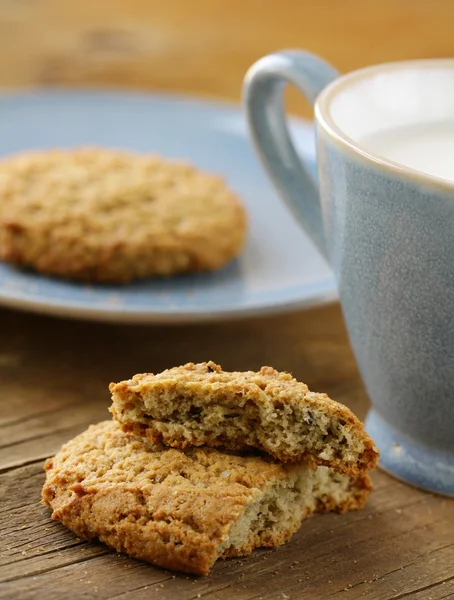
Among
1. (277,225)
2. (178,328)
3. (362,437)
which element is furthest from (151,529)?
(277,225)

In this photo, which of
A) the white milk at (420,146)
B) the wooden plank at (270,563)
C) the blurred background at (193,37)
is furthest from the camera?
the blurred background at (193,37)

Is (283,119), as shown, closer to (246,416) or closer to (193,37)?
(246,416)

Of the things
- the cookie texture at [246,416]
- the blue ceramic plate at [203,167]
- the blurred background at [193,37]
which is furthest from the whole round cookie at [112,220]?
the blurred background at [193,37]

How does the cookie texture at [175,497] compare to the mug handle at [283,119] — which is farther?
the mug handle at [283,119]

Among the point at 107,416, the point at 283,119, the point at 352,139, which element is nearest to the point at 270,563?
the point at 107,416

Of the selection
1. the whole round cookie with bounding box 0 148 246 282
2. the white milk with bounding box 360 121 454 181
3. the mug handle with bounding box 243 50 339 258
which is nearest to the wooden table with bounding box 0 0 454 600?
the whole round cookie with bounding box 0 148 246 282

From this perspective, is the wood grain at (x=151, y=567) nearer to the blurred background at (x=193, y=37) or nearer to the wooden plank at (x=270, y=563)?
the wooden plank at (x=270, y=563)

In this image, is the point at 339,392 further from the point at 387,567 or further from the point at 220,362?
the point at 387,567

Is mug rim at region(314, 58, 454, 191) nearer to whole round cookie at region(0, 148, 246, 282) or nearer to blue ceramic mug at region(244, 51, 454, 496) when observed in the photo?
blue ceramic mug at region(244, 51, 454, 496)
